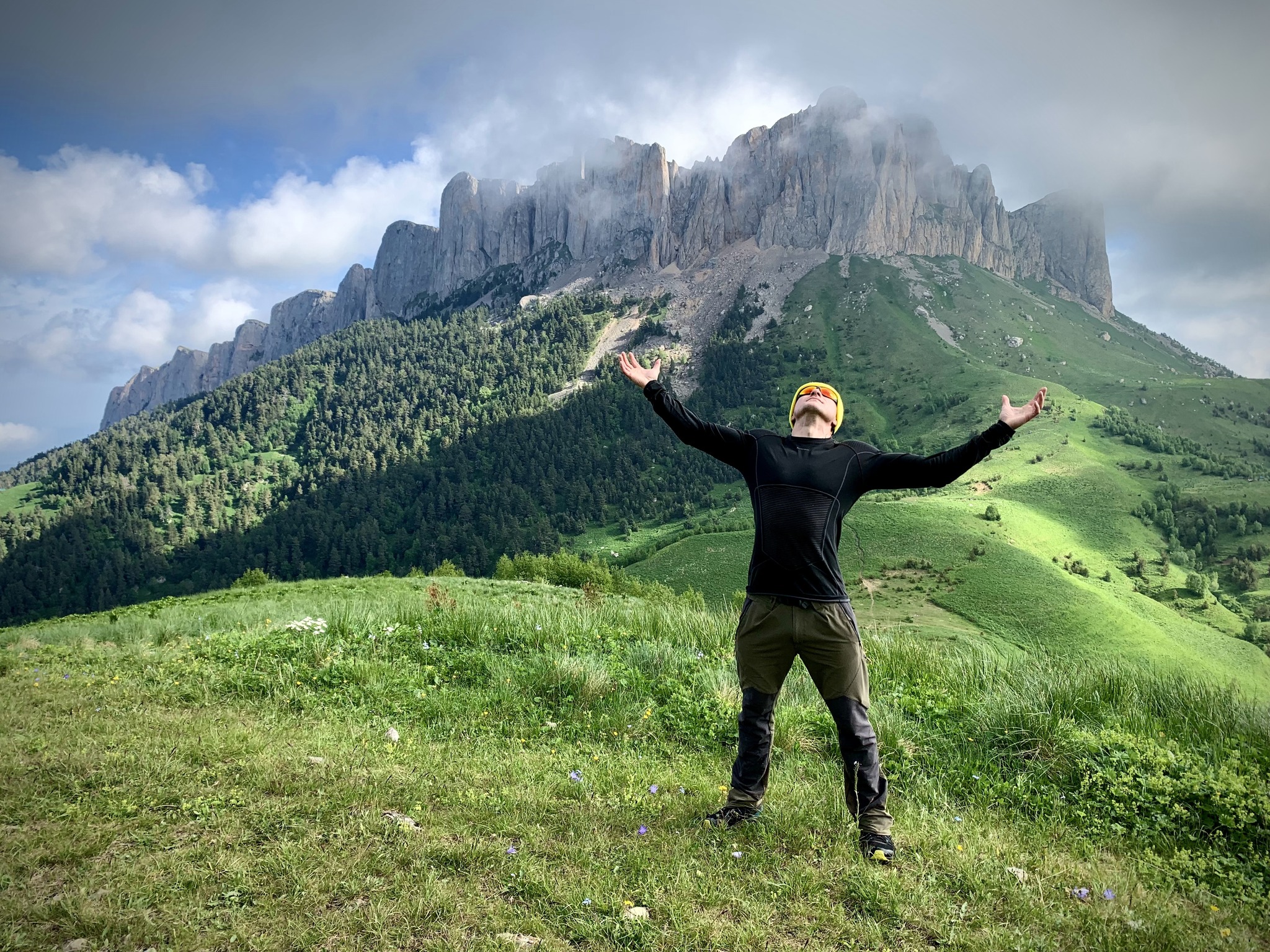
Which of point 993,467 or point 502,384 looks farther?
point 502,384

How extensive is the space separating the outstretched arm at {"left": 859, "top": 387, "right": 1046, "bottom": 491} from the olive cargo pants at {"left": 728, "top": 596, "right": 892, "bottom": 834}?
106 centimetres

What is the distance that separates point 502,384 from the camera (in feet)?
655

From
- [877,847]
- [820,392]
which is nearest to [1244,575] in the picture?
[820,392]

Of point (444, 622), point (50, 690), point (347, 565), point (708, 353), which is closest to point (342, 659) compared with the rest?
point (444, 622)

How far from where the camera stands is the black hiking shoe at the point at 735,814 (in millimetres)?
4754

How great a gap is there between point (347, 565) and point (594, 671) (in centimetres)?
13590

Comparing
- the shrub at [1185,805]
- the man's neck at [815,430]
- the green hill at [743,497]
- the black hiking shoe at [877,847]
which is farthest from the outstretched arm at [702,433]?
the green hill at [743,497]

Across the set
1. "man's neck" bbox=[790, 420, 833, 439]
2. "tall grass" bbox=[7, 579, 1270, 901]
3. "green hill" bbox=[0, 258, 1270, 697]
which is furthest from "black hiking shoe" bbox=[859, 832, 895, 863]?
"green hill" bbox=[0, 258, 1270, 697]

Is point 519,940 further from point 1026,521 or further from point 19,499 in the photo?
point 19,499

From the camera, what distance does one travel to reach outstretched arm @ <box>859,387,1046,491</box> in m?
4.75

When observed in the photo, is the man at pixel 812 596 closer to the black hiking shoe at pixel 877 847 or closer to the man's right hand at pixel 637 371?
the black hiking shoe at pixel 877 847

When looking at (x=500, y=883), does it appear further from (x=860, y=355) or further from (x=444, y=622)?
(x=860, y=355)

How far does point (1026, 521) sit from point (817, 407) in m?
96.9

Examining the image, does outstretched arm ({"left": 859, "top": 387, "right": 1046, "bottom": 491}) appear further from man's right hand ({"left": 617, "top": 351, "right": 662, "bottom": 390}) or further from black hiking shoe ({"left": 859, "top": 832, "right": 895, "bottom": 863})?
black hiking shoe ({"left": 859, "top": 832, "right": 895, "bottom": 863})
